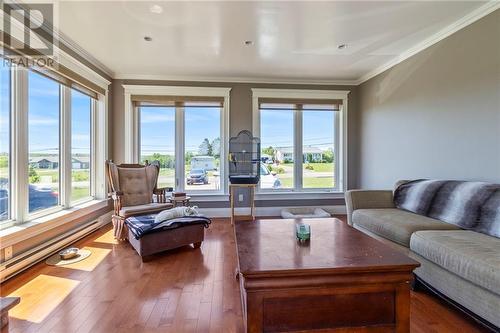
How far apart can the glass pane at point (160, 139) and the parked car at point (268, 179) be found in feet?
5.48

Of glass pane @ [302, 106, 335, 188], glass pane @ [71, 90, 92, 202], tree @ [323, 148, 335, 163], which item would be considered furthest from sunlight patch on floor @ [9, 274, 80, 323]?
tree @ [323, 148, 335, 163]

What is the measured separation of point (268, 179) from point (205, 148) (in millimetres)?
1337

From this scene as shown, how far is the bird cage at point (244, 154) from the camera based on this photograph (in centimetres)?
493

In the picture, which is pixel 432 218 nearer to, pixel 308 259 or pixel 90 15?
pixel 308 259

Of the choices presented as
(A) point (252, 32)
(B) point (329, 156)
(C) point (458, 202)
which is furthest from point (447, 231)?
(B) point (329, 156)

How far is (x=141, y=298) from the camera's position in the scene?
6.96 ft

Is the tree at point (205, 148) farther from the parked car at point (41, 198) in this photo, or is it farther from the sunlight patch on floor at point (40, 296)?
the sunlight patch on floor at point (40, 296)

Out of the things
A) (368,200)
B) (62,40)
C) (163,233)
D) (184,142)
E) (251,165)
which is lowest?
(163,233)

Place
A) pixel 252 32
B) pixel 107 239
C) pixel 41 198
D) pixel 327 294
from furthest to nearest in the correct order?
pixel 107 239
pixel 252 32
pixel 41 198
pixel 327 294

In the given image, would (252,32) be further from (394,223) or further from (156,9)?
(394,223)

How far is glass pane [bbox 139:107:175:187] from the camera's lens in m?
4.88

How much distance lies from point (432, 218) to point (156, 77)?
4.56m

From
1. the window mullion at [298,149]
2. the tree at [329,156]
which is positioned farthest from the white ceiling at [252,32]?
the tree at [329,156]

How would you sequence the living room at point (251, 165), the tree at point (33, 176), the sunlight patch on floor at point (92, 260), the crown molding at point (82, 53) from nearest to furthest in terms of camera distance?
the living room at point (251, 165) < the sunlight patch on floor at point (92, 260) < the tree at point (33, 176) < the crown molding at point (82, 53)
